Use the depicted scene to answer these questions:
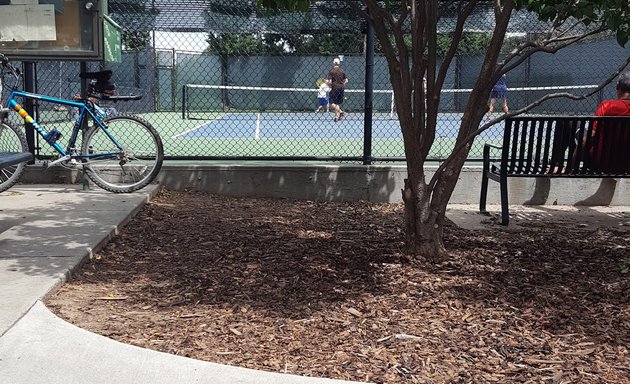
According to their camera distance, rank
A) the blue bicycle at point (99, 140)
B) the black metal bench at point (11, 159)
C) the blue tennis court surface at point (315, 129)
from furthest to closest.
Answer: the blue tennis court surface at point (315, 129) → the blue bicycle at point (99, 140) → the black metal bench at point (11, 159)

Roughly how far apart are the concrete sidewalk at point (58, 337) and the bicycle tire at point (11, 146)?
3.93 ft

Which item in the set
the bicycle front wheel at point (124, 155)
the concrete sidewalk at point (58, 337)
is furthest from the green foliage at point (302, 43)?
the concrete sidewalk at point (58, 337)

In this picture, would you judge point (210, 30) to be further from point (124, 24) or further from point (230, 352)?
point (230, 352)

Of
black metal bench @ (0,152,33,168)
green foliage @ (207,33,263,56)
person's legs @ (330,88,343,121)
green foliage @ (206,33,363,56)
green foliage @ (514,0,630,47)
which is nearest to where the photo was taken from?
green foliage @ (514,0,630,47)

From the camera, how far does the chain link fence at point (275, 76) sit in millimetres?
8047

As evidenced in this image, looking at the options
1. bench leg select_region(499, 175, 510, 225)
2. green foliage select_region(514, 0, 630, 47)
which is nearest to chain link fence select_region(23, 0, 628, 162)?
bench leg select_region(499, 175, 510, 225)

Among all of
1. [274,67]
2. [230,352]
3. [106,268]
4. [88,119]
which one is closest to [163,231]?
[106,268]

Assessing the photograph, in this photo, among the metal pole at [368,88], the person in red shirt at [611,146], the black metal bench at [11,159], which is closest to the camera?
the black metal bench at [11,159]

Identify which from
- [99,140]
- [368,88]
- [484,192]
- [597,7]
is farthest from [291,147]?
[597,7]

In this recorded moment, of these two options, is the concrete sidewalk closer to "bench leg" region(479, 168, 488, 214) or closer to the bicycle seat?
the bicycle seat

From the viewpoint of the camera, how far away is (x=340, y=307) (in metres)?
3.76

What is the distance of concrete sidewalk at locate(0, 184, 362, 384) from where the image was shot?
2840 mm

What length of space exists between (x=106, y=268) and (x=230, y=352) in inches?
69.2

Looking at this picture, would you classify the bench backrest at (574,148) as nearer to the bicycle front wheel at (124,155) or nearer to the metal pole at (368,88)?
the metal pole at (368,88)
